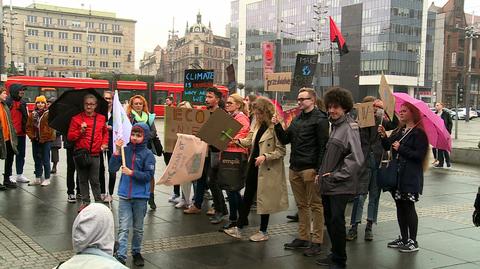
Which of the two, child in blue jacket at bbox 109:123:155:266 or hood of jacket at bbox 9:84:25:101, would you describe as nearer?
child in blue jacket at bbox 109:123:155:266

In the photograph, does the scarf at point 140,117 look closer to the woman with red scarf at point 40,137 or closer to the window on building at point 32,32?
the woman with red scarf at point 40,137

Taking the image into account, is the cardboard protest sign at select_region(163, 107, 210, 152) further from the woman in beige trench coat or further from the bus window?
the bus window

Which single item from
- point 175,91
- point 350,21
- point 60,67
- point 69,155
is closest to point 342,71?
point 350,21

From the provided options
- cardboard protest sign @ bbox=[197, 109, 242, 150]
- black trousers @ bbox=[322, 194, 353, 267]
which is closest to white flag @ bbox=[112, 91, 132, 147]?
cardboard protest sign @ bbox=[197, 109, 242, 150]

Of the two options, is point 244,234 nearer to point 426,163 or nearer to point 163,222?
point 163,222

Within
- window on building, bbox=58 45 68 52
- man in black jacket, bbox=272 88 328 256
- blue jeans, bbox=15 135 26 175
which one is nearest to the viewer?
man in black jacket, bbox=272 88 328 256

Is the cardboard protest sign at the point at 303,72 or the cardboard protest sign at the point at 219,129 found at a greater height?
the cardboard protest sign at the point at 303,72

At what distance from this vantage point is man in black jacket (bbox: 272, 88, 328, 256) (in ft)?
19.9

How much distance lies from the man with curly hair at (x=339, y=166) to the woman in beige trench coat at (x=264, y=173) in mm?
1093

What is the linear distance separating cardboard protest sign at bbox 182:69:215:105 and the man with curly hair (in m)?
3.99

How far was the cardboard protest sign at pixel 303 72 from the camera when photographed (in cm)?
924

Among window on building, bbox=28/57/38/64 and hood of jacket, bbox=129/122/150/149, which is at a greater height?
window on building, bbox=28/57/38/64

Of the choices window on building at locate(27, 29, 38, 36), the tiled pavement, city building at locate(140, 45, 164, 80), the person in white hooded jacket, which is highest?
window on building at locate(27, 29, 38, 36)

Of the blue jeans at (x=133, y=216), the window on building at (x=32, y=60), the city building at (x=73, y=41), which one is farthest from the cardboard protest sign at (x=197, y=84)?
the window on building at (x=32, y=60)
